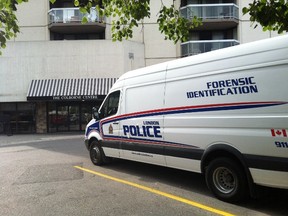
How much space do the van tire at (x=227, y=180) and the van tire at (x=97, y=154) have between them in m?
4.02

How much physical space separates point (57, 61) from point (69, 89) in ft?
8.58

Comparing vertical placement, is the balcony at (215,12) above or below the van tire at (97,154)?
above

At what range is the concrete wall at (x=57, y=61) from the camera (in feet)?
76.4

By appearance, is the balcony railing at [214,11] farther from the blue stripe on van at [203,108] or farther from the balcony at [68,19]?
the blue stripe on van at [203,108]

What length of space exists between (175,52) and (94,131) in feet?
59.1

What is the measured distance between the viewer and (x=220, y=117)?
5.88 metres

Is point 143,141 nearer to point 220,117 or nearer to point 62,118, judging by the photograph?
point 220,117

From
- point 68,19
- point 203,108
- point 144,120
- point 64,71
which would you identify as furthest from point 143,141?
point 68,19

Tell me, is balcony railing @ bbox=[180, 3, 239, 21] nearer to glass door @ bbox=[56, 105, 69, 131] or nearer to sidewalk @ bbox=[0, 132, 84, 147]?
glass door @ bbox=[56, 105, 69, 131]

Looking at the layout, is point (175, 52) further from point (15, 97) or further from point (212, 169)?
point (212, 169)

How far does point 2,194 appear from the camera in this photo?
6.86 metres

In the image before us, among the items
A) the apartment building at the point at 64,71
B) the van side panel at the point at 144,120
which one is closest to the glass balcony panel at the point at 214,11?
the apartment building at the point at 64,71

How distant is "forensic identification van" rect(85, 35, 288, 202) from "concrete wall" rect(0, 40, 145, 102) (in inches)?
612

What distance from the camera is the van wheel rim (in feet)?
19.1
